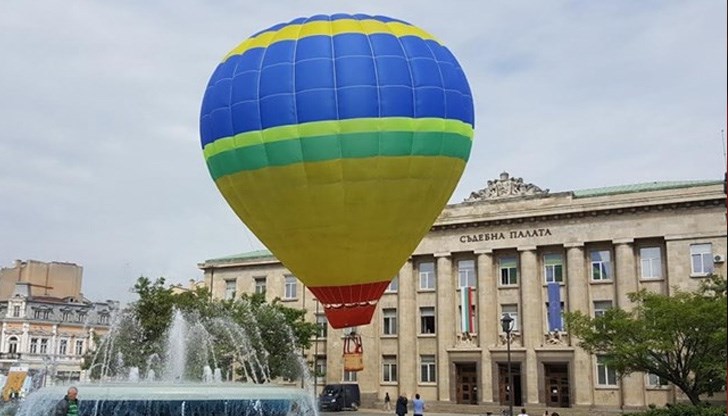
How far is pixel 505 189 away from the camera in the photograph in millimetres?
51250

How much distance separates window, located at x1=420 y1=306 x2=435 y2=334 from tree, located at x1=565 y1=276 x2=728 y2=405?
21999 millimetres

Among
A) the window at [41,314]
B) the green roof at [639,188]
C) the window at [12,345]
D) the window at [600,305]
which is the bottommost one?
the window at [12,345]

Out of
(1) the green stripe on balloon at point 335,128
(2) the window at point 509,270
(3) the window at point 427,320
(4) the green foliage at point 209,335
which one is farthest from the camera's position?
(3) the window at point 427,320

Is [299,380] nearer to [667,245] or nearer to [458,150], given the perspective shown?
[667,245]

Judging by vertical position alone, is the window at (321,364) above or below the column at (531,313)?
below

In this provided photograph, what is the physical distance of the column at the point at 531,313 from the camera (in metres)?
47.8

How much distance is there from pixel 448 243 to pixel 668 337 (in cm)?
2418

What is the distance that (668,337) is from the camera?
29.1 meters

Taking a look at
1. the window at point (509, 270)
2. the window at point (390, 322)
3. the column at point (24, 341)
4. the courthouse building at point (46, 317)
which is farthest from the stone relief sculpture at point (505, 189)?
the column at point (24, 341)

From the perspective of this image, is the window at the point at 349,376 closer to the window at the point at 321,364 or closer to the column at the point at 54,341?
the window at the point at 321,364

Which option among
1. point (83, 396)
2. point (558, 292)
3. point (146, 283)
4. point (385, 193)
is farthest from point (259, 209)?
point (558, 292)

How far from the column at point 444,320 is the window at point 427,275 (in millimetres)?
1060

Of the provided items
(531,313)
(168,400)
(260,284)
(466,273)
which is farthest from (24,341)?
(168,400)

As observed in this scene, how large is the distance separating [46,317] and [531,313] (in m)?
70.5
